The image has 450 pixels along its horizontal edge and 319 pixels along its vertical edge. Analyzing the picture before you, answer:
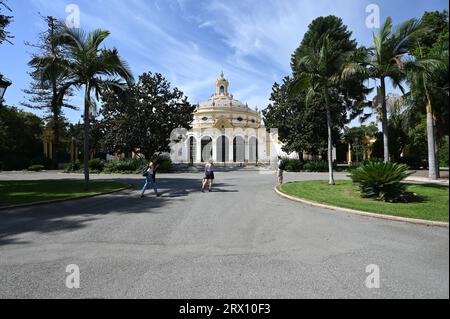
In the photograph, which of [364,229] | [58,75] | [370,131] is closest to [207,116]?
[370,131]

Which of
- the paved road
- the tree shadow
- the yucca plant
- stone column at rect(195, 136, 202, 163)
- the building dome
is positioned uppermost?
the building dome

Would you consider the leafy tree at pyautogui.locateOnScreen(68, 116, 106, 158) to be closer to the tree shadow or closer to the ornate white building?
the ornate white building

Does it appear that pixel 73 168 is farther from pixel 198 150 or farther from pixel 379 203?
pixel 198 150

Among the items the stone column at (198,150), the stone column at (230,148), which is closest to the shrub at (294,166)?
the stone column at (230,148)

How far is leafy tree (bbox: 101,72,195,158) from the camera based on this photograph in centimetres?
3381

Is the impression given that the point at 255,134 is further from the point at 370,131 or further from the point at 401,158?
the point at 401,158

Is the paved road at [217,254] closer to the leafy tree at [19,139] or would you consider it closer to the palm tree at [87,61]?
the palm tree at [87,61]

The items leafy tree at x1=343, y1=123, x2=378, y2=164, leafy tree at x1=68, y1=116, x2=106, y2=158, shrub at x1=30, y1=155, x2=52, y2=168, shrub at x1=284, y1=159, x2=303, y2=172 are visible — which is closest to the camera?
shrub at x1=284, y1=159, x2=303, y2=172

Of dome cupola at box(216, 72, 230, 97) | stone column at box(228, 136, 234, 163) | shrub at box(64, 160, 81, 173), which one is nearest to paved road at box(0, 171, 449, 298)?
shrub at box(64, 160, 81, 173)

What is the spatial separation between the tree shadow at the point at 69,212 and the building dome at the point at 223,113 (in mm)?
57024

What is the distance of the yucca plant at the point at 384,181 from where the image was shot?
10508mm

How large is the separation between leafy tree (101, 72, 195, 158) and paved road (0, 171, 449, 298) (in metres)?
24.9

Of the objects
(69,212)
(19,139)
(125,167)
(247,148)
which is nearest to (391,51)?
(69,212)

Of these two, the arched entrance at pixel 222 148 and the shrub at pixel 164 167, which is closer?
the shrub at pixel 164 167
